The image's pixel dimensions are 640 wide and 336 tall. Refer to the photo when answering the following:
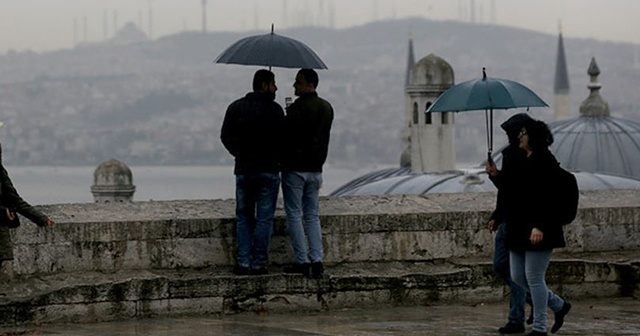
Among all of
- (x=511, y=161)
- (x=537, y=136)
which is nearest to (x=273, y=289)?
(x=511, y=161)

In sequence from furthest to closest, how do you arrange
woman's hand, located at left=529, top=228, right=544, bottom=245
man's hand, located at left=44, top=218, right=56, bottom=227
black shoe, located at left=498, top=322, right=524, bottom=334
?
man's hand, located at left=44, top=218, right=56, bottom=227 → black shoe, located at left=498, top=322, right=524, bottom=334 → woman's hand, located at left=529, top=228, right=544, bottom=245

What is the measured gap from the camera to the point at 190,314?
473 inches

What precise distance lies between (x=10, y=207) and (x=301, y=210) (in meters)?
2.30

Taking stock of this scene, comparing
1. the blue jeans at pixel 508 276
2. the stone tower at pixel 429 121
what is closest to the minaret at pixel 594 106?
the stone tower at pixel 429 121

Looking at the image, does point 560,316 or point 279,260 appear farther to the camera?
point 279,260

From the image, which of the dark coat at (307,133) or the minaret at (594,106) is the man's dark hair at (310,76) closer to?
the dark coat at (307,133)

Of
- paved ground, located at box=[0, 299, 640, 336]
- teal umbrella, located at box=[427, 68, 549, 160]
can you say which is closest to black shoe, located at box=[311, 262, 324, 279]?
paved ground, located at box=[0, 299, 640, 336]

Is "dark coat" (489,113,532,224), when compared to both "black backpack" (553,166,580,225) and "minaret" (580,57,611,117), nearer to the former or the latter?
"black backpack" (553,166,580,225)

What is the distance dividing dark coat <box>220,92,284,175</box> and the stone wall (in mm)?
644

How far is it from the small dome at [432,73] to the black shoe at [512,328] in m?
65.8

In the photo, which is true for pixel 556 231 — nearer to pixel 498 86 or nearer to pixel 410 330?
pixel 410 330

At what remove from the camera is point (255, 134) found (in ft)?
40.5

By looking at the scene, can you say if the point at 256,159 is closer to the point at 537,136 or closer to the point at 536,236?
the point at 537,136

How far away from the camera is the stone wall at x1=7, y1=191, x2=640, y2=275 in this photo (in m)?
12.3
